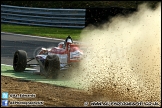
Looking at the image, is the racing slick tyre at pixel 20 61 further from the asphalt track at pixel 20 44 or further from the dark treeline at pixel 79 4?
the dark treeline at pixel 79 4

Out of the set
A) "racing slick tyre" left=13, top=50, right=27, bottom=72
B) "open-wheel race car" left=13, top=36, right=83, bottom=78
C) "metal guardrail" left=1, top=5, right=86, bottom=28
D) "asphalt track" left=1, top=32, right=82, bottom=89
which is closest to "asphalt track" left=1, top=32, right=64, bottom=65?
"asphalt track" left=1, top=32, right=82, bottom=89

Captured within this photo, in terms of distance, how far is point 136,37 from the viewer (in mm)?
13586

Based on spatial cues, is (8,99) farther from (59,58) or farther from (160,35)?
(160,35)

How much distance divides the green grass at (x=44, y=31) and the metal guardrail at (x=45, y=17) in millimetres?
513

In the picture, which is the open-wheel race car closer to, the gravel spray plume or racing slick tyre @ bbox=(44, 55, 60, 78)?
racing slick tyre @ bbox=(44, 55, 60, 78)

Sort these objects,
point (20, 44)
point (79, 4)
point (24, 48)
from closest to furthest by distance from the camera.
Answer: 1. point (24, 48)
2. point (20, 44)
3. point (79, 4)

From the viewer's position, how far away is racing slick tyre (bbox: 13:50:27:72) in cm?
1263

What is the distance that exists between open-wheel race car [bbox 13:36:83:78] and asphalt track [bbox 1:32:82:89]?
0.17 metres

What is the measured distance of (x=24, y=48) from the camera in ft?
60.5

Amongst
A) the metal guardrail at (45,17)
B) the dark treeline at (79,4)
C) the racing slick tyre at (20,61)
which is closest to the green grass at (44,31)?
the metal guardrail at (45,17)

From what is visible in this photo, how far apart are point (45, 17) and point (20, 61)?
1358 centimetres

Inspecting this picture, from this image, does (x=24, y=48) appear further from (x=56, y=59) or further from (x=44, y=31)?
(x=56, y=59)

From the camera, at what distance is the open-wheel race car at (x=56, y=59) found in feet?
37.9

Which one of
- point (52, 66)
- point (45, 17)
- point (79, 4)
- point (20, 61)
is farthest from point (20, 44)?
point (79, 4)
